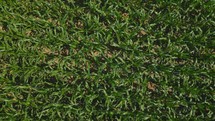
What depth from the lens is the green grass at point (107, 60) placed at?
362cm

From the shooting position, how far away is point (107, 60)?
3691 millimetres

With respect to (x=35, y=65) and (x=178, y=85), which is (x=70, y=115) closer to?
(x=35, y=65)

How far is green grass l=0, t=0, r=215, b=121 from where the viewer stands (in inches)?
143

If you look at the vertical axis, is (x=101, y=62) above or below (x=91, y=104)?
above

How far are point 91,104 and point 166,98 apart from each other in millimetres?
796

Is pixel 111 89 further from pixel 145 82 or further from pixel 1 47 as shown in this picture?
pixel 1 47

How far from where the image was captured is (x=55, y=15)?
3.84 metres

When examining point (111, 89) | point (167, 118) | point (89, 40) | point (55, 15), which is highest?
point (55, 15)

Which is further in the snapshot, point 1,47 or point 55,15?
point 55,15

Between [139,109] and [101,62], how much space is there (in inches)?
Result: 25.4

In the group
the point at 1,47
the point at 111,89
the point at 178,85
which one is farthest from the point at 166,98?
the point at 1,47

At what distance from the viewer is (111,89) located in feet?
12.0

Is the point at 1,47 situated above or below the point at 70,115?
above

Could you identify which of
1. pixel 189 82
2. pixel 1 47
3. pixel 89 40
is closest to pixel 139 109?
pixel 189 82
